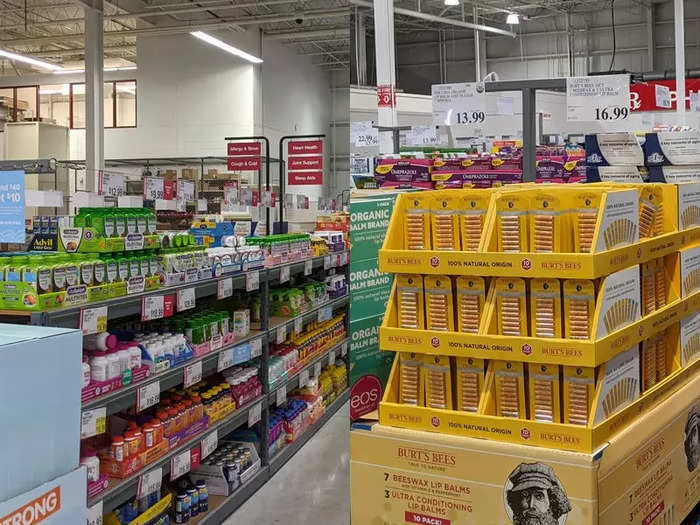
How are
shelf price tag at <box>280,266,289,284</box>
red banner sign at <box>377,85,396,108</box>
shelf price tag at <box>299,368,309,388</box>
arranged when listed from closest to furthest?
1. red banner sign at <box>377,85,396,108</box>
2. shelf price tag at <box>280,266,289,284</box>
3. shelf price tag at <box>299,368,309,388</box>

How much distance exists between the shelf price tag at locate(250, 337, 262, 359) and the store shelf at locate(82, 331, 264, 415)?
0.05 m

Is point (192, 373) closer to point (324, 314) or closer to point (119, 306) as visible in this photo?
point (119, 306)

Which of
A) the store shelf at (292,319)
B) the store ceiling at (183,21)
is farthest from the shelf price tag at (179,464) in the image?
the store ceiling at (183,21)

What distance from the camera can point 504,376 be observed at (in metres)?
2.07

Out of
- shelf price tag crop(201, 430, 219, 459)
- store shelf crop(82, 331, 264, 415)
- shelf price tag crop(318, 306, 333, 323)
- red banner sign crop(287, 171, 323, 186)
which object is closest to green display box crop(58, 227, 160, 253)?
store shelf crop(82, 331, 264, 415)

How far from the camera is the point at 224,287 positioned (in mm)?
4602

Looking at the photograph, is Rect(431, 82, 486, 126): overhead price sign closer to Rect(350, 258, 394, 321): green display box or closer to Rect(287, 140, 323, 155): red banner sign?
Rect(350, 258, 394, 321): green display box

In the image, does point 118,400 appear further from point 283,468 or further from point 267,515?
point 283,468

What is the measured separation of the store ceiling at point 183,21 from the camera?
15.1 m

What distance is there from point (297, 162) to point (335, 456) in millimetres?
5832

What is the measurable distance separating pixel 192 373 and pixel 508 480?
8.18 feet

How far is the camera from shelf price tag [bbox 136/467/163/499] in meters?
3.63

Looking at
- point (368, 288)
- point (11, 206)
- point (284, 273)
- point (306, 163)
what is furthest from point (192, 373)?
point (306, 163)

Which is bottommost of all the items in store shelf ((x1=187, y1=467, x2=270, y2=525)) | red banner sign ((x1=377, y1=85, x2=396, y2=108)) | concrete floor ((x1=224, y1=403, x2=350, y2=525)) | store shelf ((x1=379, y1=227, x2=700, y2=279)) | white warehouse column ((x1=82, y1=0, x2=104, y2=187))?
concrete floor ((x1=224, y1=403, x2=350, y2=525))
